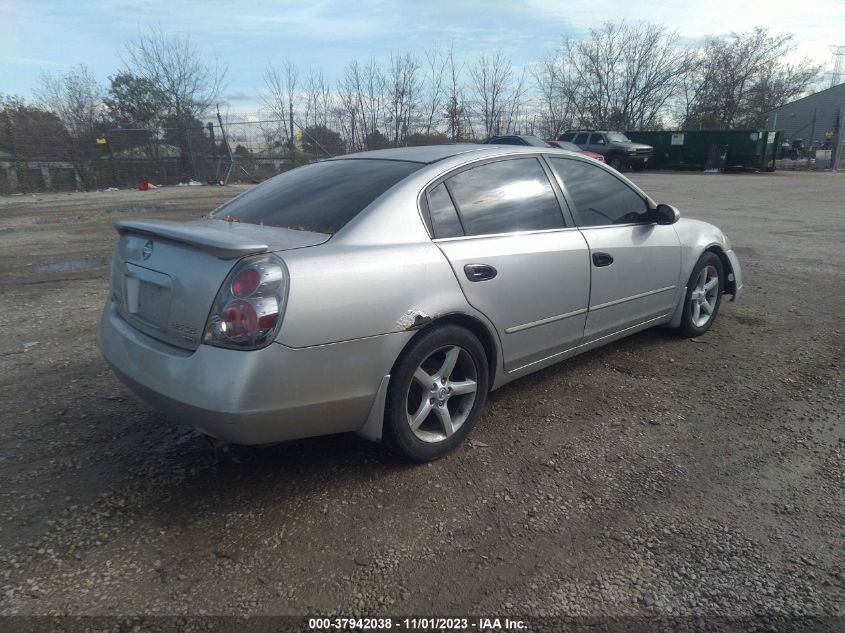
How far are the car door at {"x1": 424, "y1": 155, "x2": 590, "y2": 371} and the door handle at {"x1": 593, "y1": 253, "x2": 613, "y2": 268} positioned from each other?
0.09m

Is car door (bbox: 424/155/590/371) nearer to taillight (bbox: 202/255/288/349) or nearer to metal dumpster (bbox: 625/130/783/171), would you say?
taillight (bbox: 202/255/288/349)

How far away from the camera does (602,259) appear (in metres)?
3.66

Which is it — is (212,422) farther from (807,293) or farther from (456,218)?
(807,293)

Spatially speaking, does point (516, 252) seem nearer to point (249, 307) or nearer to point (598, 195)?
point (598, 195)

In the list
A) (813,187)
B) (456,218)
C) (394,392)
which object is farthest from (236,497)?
(813,187)

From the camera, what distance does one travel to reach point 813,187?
67.8 ft

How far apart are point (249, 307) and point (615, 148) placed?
94.7 feet

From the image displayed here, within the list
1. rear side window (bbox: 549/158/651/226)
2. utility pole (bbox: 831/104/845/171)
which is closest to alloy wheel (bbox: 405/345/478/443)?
rear side window (bbox: 549/158/651/226)

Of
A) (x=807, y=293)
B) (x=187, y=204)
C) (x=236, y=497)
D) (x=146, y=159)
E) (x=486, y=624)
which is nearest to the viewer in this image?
(x=486, y=624)

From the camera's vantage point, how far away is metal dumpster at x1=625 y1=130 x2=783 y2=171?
29.2 m

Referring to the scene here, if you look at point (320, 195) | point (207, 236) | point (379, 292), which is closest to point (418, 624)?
point (379, 292)

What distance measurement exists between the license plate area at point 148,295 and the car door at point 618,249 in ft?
7.86

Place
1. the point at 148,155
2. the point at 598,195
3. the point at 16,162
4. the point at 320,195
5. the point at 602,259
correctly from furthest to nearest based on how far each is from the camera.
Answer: the point at 148,155, the point at 16,162, the point at 598,195, the point at 602,259, the point at 320,195

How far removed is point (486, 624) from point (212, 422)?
4.12 feet
